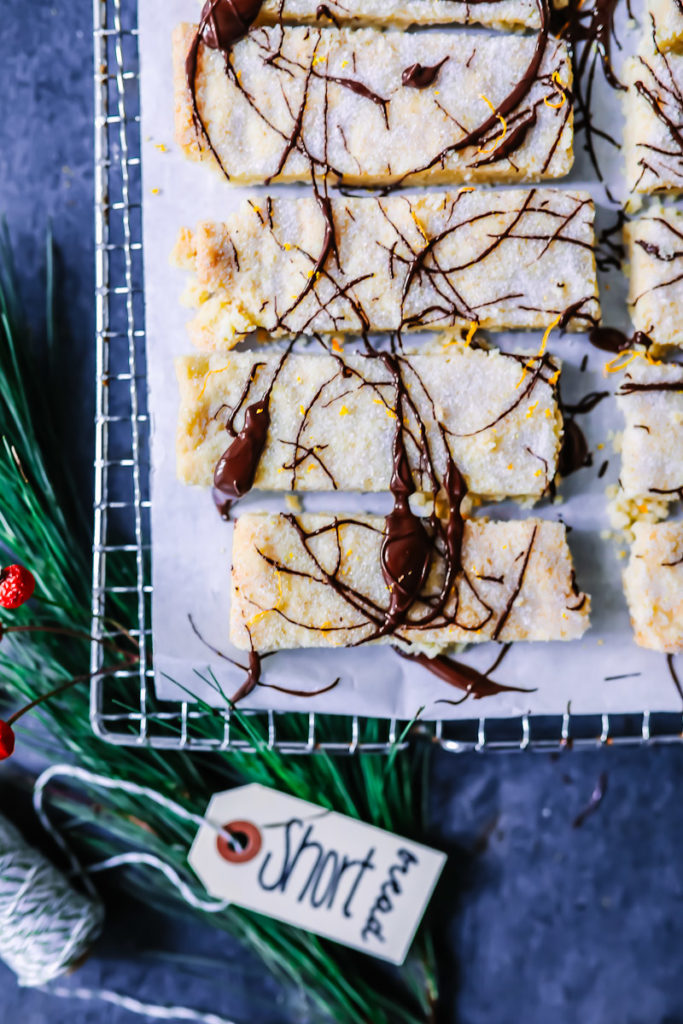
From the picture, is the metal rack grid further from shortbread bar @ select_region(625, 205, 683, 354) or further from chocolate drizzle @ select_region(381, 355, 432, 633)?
shortbread bar @ select_region(625, 205, 683, 354)

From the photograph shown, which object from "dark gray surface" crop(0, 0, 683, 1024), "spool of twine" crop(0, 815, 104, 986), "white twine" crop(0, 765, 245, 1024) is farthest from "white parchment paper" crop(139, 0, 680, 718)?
"spool of twine" crop(0, 815, 104, 986)

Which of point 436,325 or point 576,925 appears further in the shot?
point 576,925

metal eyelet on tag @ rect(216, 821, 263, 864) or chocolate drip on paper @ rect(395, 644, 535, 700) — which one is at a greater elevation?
Result: chocolate drip on paper @ rect(395, 644, 535, 700)

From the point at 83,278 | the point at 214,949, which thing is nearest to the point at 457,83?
the point at 83,278

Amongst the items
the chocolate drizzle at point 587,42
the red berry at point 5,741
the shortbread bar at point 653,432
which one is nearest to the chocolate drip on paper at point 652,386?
the shortbread bar at point 653,432

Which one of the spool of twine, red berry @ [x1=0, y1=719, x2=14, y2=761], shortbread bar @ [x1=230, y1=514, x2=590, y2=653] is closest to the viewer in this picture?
red berry @ [x1=0, y1=719, x2=14, y2=761]

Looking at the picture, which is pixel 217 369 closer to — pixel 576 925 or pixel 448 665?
pixel 448 665
